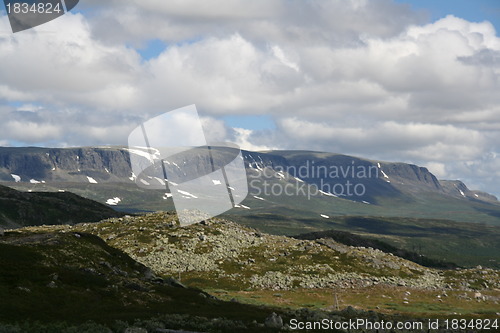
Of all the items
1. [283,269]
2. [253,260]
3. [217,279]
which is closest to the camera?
[217,279]

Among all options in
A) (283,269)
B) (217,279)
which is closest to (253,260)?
(283,269)

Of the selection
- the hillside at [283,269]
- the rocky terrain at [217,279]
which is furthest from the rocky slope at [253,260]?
the rocky terrain at [217,279]

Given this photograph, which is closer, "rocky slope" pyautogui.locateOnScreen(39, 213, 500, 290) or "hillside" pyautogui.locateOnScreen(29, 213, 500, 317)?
"hillside" pyautogui.locateOnScreen(29, 213, 500, 317)

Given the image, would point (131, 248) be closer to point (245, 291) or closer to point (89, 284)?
point (245, 291)

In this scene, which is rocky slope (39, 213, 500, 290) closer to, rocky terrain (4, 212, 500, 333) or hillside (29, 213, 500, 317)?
hillside (29, 213, 500, 317)

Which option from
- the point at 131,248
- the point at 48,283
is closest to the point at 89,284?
the point at 48,283

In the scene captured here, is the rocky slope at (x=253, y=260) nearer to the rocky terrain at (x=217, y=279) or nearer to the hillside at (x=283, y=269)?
the hillside at (x=283, y=269)

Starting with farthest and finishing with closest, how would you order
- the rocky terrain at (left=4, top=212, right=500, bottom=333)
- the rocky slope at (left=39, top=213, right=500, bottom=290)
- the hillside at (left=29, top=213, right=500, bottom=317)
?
the rocky slope at (left=39, top=213, right=500, bottom=290) → the hillside at (left=29, top=213, right=500, bottom=317) → the rocky terrain at (left=4, top=212, right=500, bottom=333)

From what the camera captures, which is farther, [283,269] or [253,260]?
[253,260]

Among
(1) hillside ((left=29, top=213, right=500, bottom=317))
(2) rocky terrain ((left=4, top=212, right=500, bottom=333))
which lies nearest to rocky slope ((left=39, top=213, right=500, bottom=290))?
(1) hillside ((left=29, top=213, right=500, bottom=317))

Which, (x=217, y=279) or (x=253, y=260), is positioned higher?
(x=253, y=260)

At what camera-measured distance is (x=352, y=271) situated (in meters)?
126

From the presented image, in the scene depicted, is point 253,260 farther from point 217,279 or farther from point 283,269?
point 217,279

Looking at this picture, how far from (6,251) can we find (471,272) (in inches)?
4862
